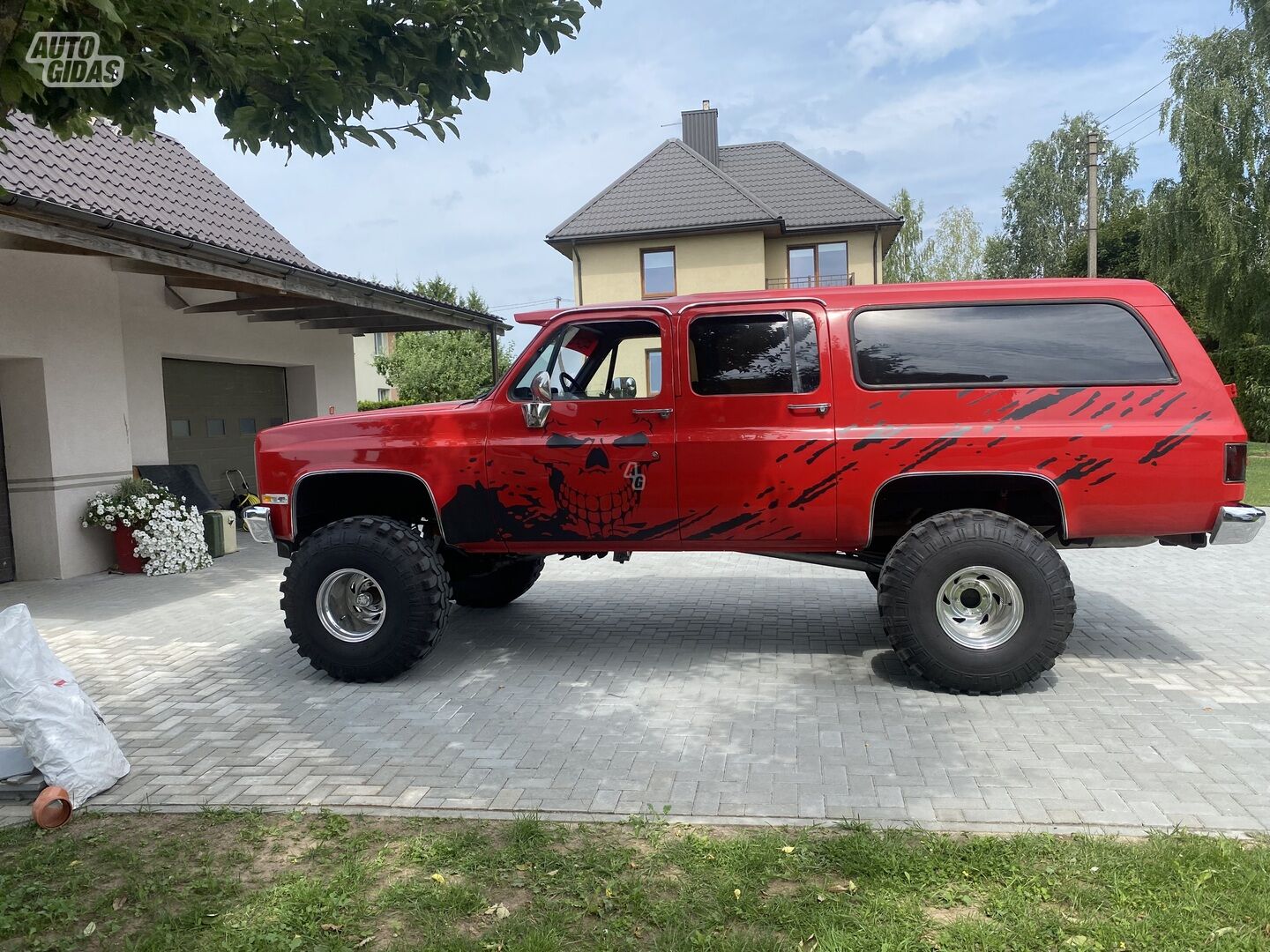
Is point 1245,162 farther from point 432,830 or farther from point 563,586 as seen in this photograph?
point 432,830

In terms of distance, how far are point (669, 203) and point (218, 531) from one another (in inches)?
869

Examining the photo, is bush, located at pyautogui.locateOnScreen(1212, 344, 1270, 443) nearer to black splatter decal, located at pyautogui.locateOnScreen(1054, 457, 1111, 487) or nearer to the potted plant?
black splatter decal, located at pyautogui.locateOnScreen(1054, 457, 1111, 487)

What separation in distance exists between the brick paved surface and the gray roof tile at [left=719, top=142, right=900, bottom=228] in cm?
2337

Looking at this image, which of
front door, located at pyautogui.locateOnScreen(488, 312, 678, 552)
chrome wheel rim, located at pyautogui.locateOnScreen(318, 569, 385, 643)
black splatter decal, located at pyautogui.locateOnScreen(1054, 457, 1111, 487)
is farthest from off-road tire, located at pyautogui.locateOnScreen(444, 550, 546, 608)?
black splatter decal, located at pyautogui.locateOnScreen(1054, 457, 1111, 487)

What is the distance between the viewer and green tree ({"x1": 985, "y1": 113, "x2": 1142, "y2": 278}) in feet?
139

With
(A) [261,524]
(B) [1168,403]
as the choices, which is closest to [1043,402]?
(B) [1168,403]

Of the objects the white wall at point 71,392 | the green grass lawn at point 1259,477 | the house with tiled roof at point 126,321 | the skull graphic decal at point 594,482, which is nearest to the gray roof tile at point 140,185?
the house with tiled roof at point 126,321

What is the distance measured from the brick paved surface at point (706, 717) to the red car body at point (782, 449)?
89 cm

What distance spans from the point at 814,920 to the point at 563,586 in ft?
19.4

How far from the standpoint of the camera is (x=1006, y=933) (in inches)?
108

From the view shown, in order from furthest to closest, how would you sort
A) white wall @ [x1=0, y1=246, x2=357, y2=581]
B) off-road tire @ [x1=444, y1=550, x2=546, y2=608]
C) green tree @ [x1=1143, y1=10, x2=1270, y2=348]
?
1. green tree @ [x1=1143, y1=10, x2=1270, y2=348]
2. white wall @ [x1=0, y1=246, x2=357, y2=581]
3. off-road tire @ [x1=444, y1=550, x2=546, y2=608]

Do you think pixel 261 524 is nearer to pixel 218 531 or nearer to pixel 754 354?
pixel 754 354

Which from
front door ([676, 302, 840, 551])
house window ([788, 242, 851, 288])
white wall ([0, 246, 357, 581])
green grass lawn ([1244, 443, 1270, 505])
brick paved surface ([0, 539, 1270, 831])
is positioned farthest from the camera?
house window ([788, 242, 851, 288])

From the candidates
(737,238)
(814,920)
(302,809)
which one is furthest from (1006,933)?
(737,238)
